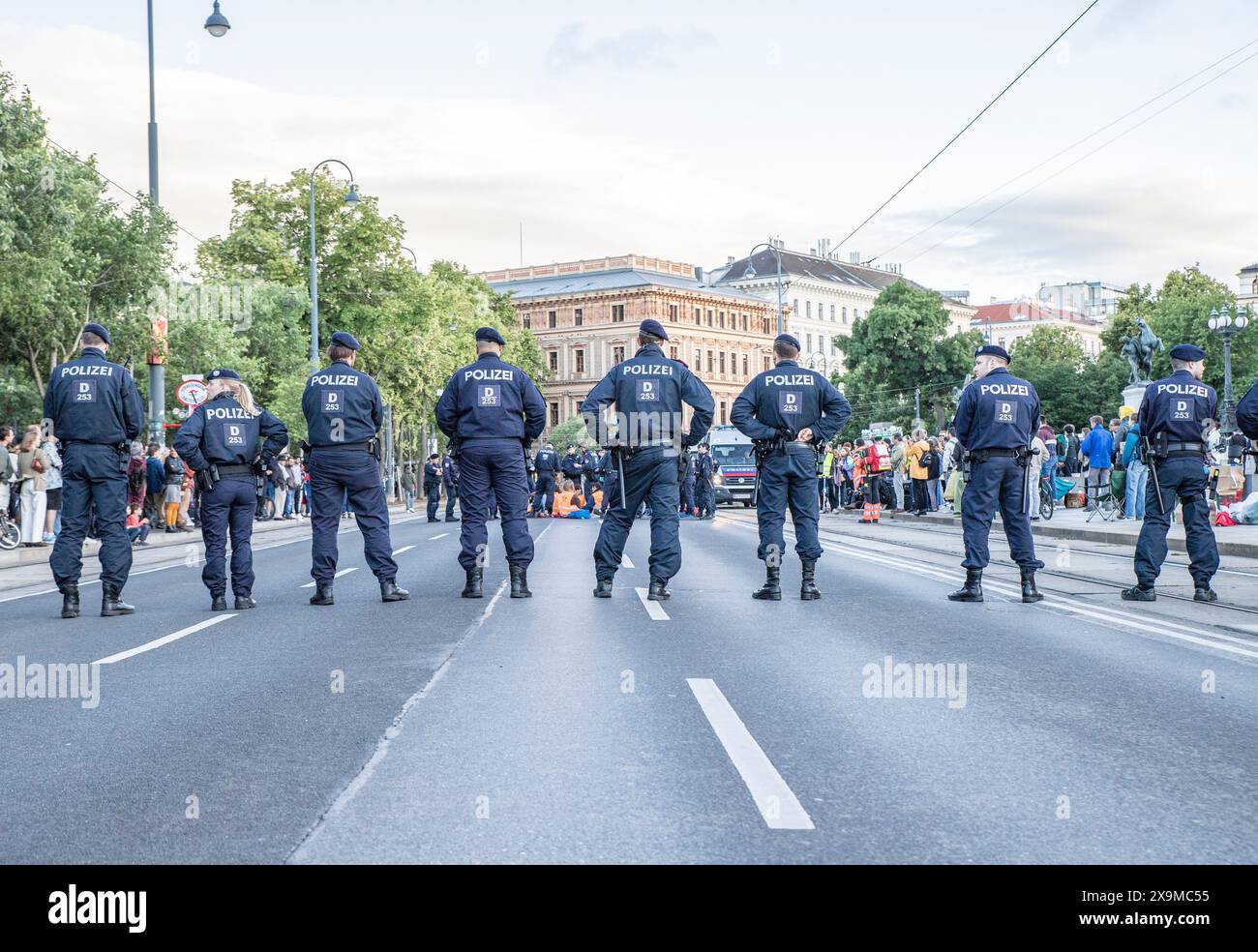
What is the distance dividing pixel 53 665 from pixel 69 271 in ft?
91.8

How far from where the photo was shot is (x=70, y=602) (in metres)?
10.6

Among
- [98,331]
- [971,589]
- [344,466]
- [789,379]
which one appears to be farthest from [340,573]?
[971,589]

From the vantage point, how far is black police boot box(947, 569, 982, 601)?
35.6 feet

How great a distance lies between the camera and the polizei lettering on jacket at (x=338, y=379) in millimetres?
10961

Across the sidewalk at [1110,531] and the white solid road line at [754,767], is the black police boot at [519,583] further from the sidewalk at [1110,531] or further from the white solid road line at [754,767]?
the sidewalk at [1110,531]

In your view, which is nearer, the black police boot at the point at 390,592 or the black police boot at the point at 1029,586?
the black police boot at the point at 1029,586

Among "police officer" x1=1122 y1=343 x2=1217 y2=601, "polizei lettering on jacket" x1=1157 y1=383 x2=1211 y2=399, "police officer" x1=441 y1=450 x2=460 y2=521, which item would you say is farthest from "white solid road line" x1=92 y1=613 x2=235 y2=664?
"police officer" x1=441 y1=450 x2=460 y2=521

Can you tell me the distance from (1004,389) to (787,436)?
182cm

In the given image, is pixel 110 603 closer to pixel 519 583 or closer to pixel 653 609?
pixel 519 583

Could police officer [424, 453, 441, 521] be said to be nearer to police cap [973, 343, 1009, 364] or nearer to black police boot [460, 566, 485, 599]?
black police boot [460, 566, 485, 599]

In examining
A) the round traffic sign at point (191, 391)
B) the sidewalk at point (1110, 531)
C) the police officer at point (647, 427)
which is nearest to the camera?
the police officer at point (647, 427)

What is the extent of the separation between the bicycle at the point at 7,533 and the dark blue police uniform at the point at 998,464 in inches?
643

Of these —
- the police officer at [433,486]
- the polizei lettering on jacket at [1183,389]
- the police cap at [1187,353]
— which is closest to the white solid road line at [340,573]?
the polizei lettering on jacket at [1183,389]

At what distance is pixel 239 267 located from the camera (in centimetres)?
5628
